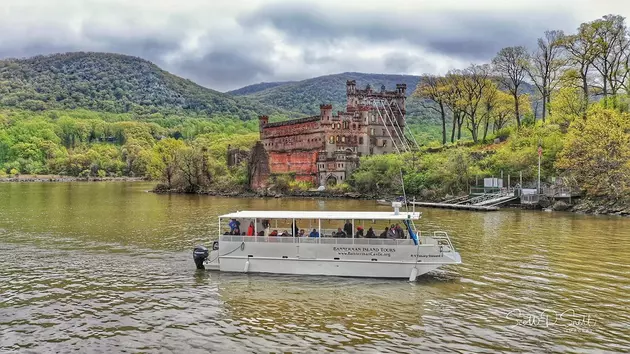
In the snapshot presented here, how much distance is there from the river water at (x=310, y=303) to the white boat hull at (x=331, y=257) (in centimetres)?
66

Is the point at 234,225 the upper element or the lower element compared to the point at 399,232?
upper

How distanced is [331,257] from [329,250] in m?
0.38

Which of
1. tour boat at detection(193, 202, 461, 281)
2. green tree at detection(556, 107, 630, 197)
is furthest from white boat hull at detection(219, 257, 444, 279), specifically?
green tree at detection(556, 107, 630, 197)

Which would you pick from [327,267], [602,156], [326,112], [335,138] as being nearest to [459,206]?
[602,156]

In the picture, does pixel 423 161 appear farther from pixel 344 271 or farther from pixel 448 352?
pixel 448 352

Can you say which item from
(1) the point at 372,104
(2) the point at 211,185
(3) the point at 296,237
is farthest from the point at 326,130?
(3) the point at 296,237

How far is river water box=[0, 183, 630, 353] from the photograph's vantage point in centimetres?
1781

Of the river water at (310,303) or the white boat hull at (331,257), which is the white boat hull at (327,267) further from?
the river water at (310,303)

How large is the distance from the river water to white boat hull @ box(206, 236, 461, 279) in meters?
0.66

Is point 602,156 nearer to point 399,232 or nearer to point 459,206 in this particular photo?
point 459,206

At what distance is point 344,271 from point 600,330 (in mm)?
11776

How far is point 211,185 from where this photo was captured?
108000mm

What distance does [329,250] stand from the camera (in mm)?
26438

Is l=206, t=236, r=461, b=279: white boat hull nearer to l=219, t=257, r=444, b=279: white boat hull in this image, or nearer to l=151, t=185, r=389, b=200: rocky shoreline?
l=219, t=257, r=444, b=279: white boat hull
